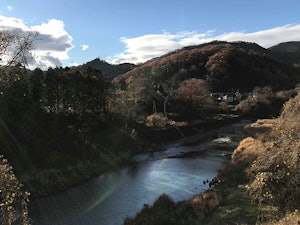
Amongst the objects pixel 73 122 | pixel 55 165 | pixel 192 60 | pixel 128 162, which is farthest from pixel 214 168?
pixel 192 60

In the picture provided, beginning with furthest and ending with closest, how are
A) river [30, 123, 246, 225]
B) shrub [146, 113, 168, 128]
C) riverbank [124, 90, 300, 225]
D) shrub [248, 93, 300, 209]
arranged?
shrub [146, 113, 168, 128] → river [30, 123, 246, 225] → riverbank [124, 90, 300, 225] → shrub [248, 93, 300, 209]

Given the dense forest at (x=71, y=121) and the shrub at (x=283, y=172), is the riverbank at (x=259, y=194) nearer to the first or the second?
the shrub at (x=283, y=172)

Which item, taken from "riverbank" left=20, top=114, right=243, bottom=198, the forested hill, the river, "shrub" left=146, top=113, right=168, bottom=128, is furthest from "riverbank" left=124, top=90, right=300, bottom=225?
the forested hill

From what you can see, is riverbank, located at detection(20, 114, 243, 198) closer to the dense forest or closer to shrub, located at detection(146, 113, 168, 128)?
the dense forest

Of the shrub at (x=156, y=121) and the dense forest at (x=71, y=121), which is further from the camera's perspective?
the shrub at (x=156, y=121)

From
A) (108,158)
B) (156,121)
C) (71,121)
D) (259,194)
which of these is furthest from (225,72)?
(259,194)

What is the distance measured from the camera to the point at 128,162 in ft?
144

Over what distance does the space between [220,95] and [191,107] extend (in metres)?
45.9

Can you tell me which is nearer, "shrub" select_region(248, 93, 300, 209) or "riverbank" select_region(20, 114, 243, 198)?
"shrub" select_region(248, 93, 300, 209)

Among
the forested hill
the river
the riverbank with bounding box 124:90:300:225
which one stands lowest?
the river

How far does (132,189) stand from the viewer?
31.1 m

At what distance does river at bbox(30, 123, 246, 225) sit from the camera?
25.1 meters

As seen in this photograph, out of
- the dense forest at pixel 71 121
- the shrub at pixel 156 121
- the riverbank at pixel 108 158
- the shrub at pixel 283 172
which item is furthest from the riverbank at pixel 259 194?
the shrub at pixel 156 121

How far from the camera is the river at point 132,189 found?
2511cm
